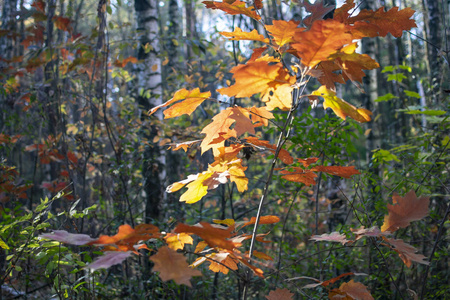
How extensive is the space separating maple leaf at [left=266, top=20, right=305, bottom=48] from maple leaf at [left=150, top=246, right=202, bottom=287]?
2.54 ft

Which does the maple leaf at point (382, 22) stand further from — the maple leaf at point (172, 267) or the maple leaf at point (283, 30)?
the maple leaf at point (172, 267)

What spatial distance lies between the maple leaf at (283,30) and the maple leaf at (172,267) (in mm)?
773

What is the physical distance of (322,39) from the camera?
985 mm

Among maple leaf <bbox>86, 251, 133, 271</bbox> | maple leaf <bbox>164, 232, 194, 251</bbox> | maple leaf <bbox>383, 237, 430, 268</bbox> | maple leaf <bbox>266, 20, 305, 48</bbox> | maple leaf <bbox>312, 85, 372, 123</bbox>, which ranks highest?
maple leaf <bbox>266, 20, 305, 48</bbox>

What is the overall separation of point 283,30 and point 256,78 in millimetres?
224

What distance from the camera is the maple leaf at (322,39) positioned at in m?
0.97

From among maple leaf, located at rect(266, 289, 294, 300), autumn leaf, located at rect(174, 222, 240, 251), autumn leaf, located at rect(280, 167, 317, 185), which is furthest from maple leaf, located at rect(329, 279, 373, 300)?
autumn leaf, located at rect(174, 222, 240, 251)

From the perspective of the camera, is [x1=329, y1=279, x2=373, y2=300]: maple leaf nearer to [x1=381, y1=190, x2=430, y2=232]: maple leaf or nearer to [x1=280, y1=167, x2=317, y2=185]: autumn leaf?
[x1=381, y1=190, x2=430, y2=232]: maple leaf

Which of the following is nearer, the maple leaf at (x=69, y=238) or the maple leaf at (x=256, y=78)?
the maple leaf at (x=69, y=238)

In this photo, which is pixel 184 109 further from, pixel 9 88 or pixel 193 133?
pixel 9 88

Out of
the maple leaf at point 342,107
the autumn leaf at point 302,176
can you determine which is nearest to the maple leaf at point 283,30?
the maple leaf at point 342,107

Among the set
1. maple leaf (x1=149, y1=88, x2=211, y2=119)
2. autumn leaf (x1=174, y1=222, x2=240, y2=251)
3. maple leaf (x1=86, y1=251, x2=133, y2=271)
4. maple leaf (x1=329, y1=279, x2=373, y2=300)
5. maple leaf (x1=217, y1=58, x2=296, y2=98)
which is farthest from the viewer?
maple leaf (x1=149, y1=88, x2=211, y2=119)

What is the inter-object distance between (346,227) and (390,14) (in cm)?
126

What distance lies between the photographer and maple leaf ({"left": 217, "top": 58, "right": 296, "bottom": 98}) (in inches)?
41.3
